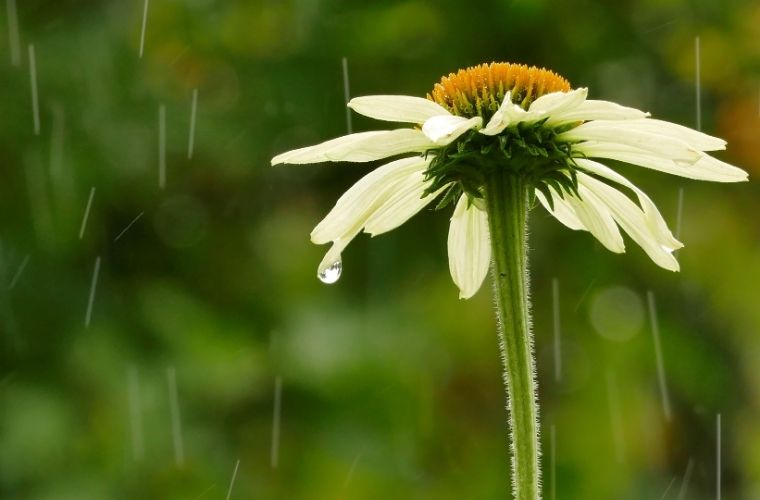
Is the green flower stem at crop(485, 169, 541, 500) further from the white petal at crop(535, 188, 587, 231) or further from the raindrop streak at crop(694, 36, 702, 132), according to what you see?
the raindrop streak at crop(694, 36, 702, 132)

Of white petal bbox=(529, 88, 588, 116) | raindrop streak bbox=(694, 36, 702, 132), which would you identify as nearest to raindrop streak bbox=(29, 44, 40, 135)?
raindrop streak bbox=(694, 36, 702, 132)

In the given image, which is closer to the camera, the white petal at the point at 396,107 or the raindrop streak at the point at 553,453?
the white petal at the point at 396,107

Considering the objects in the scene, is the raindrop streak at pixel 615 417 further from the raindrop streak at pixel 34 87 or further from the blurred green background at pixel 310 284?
the raindrop streak at pixel 34 87

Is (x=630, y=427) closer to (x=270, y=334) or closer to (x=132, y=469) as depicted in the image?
(x=270, y=334)

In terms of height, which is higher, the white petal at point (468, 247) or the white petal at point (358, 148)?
the white petal at point (358, 148)

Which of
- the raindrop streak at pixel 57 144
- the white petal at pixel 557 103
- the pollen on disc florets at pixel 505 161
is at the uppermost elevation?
the raindrop streak at pixel 57 144

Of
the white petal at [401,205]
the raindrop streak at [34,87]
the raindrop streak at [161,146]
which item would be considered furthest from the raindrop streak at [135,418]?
the white petal at [401,205]

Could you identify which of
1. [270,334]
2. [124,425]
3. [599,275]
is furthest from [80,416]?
[599,275]

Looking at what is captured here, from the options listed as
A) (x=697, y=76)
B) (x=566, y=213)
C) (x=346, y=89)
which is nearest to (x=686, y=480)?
(x=697, y=76)

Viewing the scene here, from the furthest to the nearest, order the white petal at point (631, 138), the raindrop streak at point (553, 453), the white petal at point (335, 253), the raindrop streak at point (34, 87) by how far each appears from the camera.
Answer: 1. the raindrop streak at point (34, 87)
2. the raindrop streak at point (553, 453)
3. the white petal at point (335, 253)
4. the white petal at point (631, 138)
